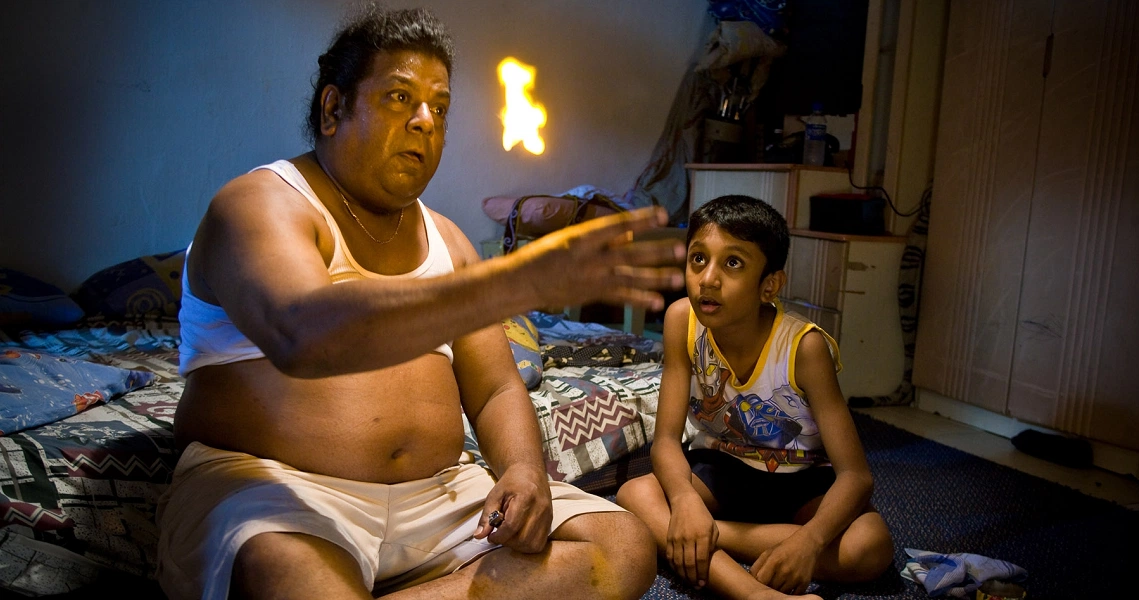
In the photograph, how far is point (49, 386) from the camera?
2.10 meters

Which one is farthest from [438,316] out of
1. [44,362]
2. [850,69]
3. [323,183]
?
[850,69]

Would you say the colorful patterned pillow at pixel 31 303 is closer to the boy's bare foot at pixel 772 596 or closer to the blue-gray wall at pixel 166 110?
the blue-gray wall at pixel 166 110

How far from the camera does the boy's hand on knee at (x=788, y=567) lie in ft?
5.72

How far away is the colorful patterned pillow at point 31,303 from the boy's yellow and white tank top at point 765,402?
8.46 ft

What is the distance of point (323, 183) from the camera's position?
5.05 ft

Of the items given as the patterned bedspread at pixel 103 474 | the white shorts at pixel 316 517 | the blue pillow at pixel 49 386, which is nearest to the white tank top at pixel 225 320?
the white shorts at pixel 316 517

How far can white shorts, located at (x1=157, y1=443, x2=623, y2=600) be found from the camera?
1174mm

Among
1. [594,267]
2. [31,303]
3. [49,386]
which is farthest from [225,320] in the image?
[31,303]

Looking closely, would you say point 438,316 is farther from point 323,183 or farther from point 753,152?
point 753,152

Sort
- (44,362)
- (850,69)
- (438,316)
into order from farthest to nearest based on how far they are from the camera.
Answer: (850,69)
(44,362)
(438,316)

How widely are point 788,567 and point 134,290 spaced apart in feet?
9.44

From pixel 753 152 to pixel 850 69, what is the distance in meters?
0.93

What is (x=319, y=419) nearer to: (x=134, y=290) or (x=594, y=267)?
(x=594, y=267)

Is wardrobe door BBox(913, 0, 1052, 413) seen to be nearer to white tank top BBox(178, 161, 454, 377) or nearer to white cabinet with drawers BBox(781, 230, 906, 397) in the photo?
white cabinet with drawers BBox(781, 230, 906, 397)
